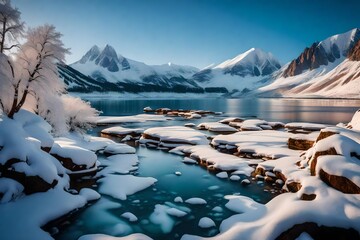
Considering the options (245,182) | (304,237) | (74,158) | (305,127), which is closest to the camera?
(304,237)

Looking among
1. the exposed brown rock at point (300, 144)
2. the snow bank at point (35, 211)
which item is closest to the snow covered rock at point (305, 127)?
the exposed brown rock at point (300, 144)

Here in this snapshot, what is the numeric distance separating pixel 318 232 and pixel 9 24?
75.7 feet

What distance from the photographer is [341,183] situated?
41.5 ft

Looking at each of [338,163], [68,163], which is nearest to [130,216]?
[68,163]

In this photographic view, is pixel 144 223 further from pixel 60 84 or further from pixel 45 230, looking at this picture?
pixel 60 84

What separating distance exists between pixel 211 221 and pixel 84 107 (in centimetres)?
2662

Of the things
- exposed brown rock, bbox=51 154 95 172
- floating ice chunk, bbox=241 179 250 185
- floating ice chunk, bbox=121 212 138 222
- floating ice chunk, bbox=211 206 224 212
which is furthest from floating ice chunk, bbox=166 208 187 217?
exposed brown rock, bbox=51 154 95 172

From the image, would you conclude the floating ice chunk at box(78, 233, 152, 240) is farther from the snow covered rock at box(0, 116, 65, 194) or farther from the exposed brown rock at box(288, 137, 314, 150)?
the exposed brown rock at box(288, 137, 314, 150)

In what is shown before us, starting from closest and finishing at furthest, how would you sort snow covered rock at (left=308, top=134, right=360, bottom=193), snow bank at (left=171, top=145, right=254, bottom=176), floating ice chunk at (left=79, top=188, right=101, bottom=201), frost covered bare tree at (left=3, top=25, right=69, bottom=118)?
snow covered rock at (left=308, top=134, right=360, bottom=193), floating ice chunk at (left=79, top=188, right=101, bottom=201), frost covered bare tree at (left=3, top=25, right=69, bottom=118), snow bank at (left=171, top=145, right=254, bottom=176)

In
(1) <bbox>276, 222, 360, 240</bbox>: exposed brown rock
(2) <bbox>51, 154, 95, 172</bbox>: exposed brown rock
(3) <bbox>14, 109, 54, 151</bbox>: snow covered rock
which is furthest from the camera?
(2) <bbox>51, 154, 95, 172</bbox>: exposed brown rock

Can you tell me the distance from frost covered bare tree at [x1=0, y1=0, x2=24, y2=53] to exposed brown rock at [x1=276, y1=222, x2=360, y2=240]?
71.1 ft

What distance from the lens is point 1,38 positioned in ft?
62.2

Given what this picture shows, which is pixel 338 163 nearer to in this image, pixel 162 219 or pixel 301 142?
pixel 162 219

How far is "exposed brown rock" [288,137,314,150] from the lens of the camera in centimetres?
2497
